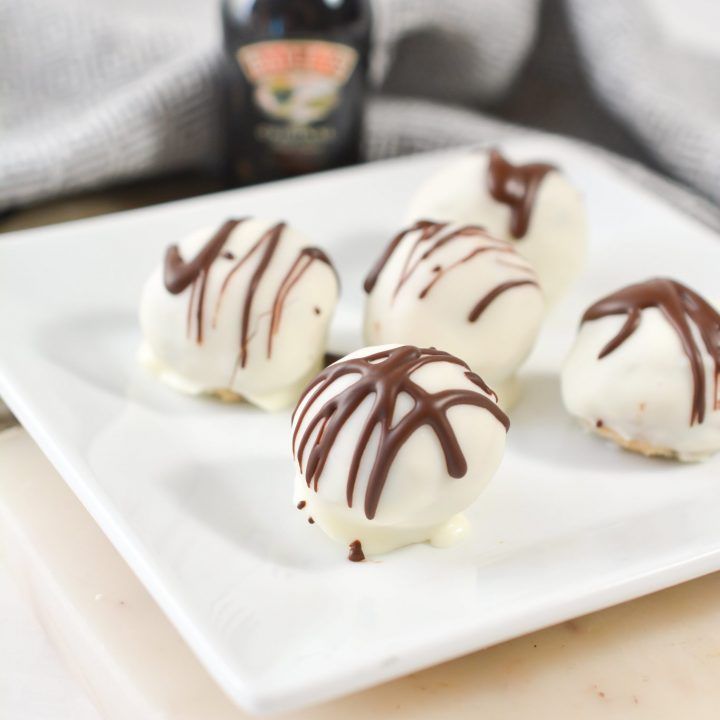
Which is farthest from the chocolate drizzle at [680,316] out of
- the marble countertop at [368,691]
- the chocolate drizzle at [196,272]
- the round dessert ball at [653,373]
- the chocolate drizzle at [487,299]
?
the chocolate drizzle at [196,272]

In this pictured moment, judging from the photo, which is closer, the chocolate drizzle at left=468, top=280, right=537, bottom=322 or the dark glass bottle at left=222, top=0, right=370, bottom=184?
the chocolate drizzle at left=468, top=280, right=537, bottom=322

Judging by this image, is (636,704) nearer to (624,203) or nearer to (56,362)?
(56,362)

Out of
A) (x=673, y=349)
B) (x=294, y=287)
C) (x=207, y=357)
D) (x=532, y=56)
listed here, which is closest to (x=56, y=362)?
(x=207, y=357)

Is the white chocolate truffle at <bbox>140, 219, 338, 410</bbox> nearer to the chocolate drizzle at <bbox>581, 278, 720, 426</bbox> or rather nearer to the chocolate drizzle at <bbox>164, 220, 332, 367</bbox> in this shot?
the chocolate drizzle at <bbox>164, 220, 332, 367</bbox>

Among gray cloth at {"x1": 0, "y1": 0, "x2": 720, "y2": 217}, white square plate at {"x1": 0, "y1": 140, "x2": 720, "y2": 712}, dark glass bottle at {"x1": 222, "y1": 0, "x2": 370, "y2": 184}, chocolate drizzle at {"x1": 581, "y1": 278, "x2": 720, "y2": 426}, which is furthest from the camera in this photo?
gray cloth at {"x1": 0, "y1": 0, "x2": 720, "y2": 217}

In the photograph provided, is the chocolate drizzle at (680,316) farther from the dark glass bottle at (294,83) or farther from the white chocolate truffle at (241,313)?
the dark glass bottle at (294,83)

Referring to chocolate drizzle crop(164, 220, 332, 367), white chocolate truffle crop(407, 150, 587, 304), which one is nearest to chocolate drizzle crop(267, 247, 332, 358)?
chocolate drizzle crop(164, 220, 332, 367)
